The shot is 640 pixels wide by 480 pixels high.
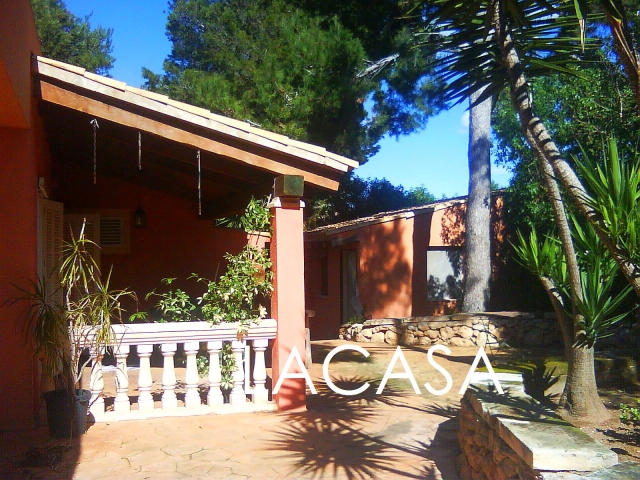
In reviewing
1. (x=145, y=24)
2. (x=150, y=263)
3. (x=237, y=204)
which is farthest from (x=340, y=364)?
(x=145, y=24)

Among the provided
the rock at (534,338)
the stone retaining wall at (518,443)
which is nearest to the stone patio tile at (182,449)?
the stone retaining wall at (518,443)

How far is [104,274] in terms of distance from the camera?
11.2 m

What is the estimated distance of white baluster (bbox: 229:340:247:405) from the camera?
6.39m

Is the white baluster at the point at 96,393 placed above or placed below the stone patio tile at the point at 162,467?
above

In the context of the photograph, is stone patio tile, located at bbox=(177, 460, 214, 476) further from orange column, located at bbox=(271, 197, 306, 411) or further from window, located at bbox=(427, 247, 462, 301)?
window, located at bbox=(427, 247, 462, 301)

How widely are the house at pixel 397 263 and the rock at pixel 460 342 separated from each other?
2.63 m

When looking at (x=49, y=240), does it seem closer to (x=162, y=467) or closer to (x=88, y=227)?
(x=88, y=227)

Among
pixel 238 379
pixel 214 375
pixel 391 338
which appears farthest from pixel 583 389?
pixel 391 338

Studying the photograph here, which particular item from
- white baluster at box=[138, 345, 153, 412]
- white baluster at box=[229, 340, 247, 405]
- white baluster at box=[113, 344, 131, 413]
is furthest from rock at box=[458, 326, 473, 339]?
white baluster at box=[113, 344, 131, 413]

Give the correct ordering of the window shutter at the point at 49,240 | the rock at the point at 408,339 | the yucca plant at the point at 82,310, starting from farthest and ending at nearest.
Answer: the rock at the point at 408,339, the window shutter at the point at 49,240, the yucca plant at the point at 82,310

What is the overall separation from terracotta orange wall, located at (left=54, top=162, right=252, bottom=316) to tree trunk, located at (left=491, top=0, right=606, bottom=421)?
292 inches

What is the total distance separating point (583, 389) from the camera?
5852mm

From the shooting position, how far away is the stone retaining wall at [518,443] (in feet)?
10.6

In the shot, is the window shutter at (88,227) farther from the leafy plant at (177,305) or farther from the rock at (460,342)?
the rock at (460,342)
